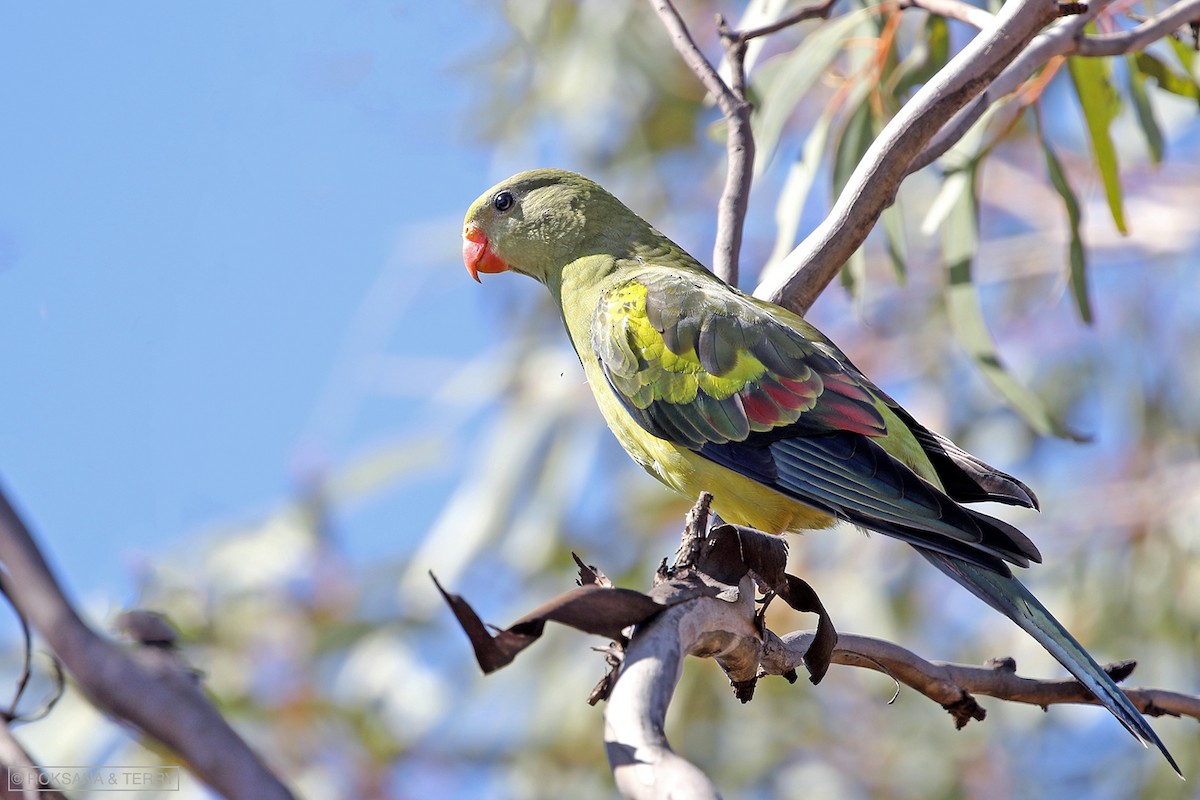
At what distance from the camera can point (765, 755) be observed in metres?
6.82

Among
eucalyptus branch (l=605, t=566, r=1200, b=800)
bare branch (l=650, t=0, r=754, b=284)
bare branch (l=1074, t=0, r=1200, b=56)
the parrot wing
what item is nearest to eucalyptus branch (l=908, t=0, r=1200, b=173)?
bare branch (l=1074, t=0, r=1200, b=56)

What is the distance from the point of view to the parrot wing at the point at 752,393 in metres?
2.57

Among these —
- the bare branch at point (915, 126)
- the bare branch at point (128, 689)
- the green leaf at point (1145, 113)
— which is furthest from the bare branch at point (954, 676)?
the green leaf at point (1145, 113)

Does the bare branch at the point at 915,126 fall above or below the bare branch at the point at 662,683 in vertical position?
above

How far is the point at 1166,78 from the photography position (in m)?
3.42

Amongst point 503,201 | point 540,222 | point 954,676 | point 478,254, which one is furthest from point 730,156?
point 954,676

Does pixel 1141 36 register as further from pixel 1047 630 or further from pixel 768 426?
pixel 1047 630

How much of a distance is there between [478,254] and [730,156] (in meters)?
1.09

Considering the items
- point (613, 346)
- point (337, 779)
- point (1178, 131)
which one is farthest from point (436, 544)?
point (1178, 131)

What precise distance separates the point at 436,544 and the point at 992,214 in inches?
178

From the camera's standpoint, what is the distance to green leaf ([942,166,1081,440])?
3277 millimetres

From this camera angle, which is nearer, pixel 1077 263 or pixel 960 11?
pixel 960 11

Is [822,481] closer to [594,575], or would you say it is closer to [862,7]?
[594,575]

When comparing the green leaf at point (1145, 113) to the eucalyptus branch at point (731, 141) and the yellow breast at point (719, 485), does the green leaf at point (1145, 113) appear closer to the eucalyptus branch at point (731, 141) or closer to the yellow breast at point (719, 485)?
the eucalyptus branch at point (731, 141)
